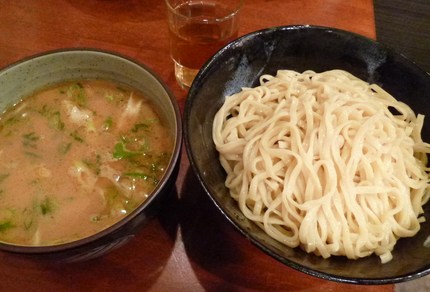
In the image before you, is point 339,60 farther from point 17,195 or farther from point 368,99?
point 17,195

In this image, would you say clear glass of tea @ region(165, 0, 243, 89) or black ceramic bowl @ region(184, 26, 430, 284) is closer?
black ceramic bowl @ region(184, 26, 430, 284)

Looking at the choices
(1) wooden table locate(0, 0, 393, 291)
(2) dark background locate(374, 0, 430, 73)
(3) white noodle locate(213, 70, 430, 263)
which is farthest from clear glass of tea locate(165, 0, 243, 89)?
(2) dark background locate(374, 0, 430, 73)

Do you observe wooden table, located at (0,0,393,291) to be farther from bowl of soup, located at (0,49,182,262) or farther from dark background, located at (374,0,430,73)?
dark background, located at (374,0,430,73)

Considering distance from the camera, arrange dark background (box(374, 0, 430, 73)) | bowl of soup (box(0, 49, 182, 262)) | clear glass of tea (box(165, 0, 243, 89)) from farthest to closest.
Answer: dark background (box(374, 0, 430, 73)) < clear glass of tea (box(165, 0, 243, 89)) < bowl of soup (box(0, 49, 182, 262))

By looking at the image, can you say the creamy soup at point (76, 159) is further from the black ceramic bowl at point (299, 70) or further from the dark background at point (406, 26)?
the dark background at point (406, 26)

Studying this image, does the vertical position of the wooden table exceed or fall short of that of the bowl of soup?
it falls short

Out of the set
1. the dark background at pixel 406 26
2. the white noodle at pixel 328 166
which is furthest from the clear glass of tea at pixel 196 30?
the dark background at pixel 406 26
